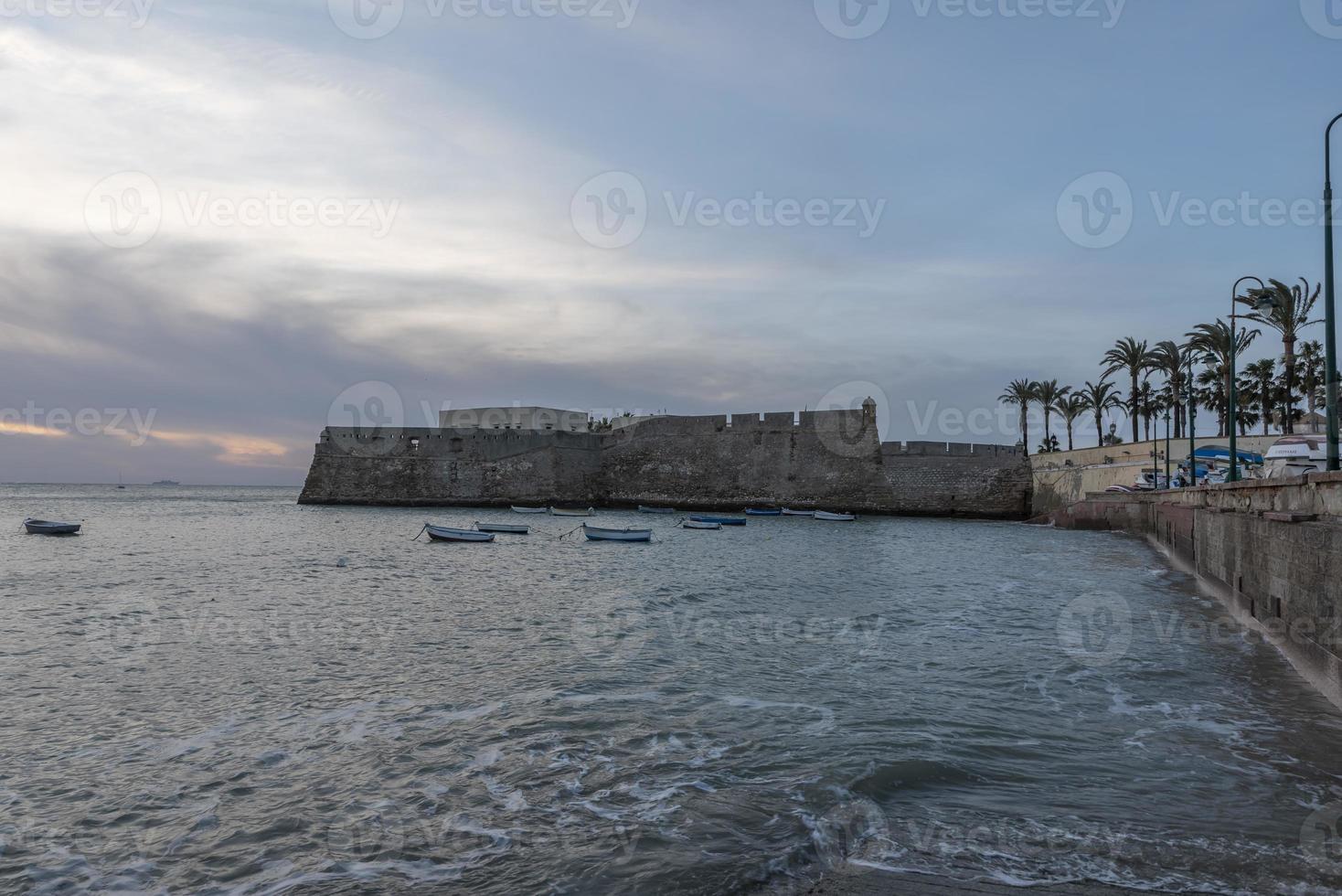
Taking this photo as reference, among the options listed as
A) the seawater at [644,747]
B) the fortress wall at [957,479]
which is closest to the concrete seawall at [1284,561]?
the seawater at [644,747]

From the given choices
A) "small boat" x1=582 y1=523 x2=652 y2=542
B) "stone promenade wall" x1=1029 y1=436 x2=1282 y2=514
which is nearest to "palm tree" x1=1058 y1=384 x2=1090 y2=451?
"stone promenade wall" x1=1029 y1=436 x2=1282 y2=514

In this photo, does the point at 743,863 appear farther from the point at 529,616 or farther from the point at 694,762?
the point at 529,616

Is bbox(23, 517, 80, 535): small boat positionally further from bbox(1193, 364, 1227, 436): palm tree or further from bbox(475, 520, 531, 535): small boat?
bbox(1193, 364, 1227, 436): palm tree

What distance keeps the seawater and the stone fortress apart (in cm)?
3144

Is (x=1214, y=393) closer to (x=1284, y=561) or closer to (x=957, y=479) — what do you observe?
(x=957, y=479)

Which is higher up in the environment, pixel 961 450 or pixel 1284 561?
pixel 961 450

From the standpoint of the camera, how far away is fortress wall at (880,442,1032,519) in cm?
4416

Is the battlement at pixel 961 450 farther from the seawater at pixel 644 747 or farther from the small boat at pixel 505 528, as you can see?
the seawater at pixel 644 747

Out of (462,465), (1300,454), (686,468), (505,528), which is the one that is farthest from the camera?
(462,465)

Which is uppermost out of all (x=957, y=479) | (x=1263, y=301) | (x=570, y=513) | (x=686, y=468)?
(x=1263, y=301)

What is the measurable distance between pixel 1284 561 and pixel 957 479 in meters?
37.0

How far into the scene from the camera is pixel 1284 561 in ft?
28.2

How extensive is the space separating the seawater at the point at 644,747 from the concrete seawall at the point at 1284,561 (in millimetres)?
422

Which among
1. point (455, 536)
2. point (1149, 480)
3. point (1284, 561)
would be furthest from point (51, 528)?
point (1149, 480)
